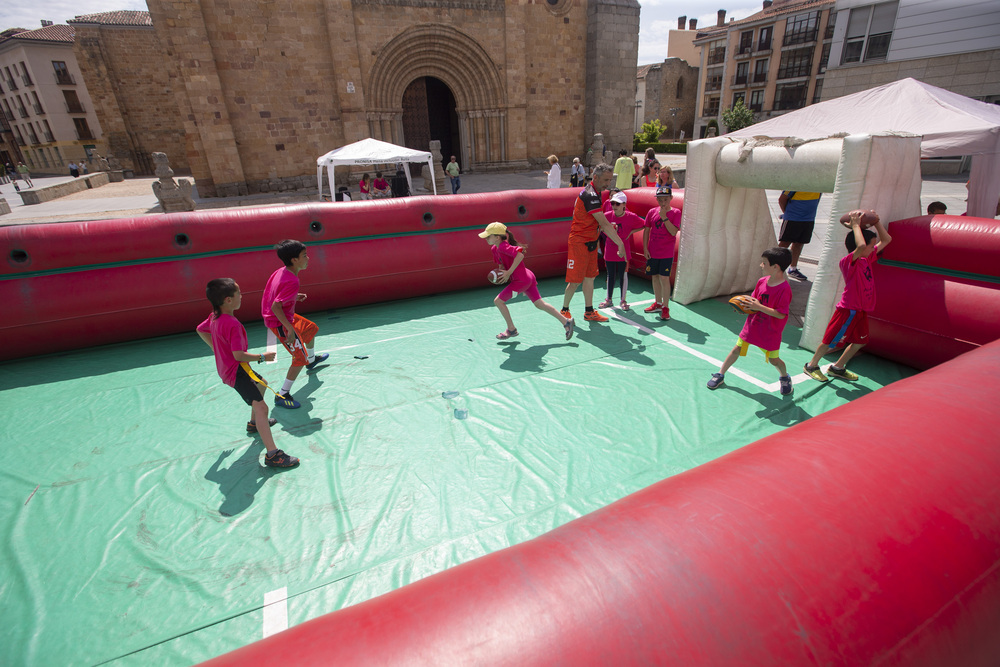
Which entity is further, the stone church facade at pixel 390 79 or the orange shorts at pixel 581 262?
the stone church facade at pixel 390 79

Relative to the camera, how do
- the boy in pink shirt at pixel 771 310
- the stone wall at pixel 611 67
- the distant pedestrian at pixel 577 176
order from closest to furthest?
the boy in pink shirt at pixel 771 310, the distant pedestrian at pixel 577 176, the stone wall at pixel 611 67

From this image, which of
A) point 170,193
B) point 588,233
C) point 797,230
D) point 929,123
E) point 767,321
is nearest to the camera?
point 767,321

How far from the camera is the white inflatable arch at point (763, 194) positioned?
4035 mm

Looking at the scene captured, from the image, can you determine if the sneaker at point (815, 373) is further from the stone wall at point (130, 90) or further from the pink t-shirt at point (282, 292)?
the stone wall at point (130, 90)

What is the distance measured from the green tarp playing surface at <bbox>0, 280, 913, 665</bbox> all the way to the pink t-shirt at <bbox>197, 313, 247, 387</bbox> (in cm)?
79

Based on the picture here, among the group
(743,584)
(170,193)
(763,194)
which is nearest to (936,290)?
(763,194)

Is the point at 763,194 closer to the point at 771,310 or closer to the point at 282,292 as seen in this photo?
the point at 771,310

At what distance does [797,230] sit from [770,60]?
41.0 meters

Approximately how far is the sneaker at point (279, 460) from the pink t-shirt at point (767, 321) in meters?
3.75

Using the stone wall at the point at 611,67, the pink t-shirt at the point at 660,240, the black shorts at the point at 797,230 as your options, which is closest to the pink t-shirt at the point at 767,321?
the pink t-shirt at the point at 660,240

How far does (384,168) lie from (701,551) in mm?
19286

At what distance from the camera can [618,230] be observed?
235 inches

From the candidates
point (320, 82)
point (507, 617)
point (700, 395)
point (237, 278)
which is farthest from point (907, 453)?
point (320, 82)

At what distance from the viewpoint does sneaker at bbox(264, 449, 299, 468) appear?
3.35m
